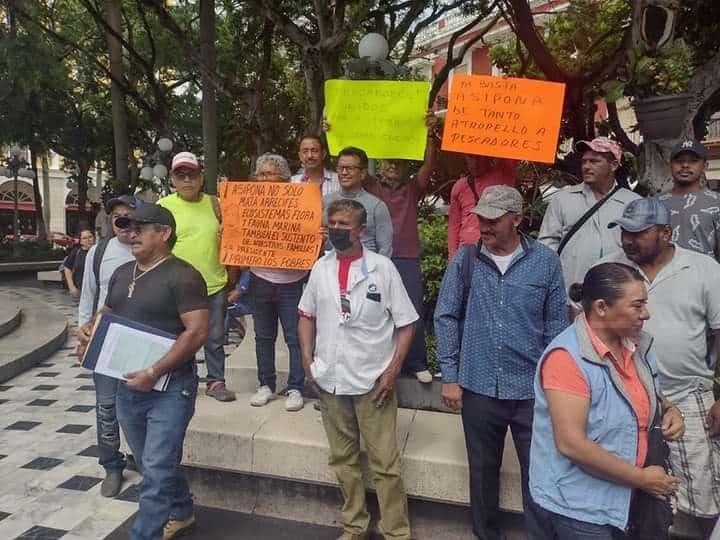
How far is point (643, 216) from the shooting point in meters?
2.55

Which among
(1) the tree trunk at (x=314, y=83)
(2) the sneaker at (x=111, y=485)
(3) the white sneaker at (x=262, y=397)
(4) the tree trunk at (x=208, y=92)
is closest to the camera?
(2) the sneaker at (x=111, y=485)

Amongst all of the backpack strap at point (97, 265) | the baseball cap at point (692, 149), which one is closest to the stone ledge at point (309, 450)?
the backpack strap at point (97, 265)

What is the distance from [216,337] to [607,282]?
2998 millimetres

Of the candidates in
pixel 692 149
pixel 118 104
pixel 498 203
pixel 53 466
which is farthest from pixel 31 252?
pixel 692 149

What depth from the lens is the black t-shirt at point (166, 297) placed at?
2.83m

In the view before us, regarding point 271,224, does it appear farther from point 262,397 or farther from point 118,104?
point 118,104

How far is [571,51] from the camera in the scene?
428 inches

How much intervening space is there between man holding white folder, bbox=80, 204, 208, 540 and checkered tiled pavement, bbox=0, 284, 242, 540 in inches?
35.6

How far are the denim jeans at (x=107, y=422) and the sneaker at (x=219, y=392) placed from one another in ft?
2.24

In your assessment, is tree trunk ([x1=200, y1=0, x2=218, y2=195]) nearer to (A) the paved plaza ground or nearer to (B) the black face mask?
(A) the paved plaza ground

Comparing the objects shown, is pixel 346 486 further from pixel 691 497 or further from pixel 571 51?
pixel 571 51

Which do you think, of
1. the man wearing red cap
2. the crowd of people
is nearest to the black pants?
the crowd of people

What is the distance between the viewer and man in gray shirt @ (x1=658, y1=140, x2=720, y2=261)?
311 centimetres

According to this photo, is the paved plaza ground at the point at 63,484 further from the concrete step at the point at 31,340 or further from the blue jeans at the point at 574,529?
the blue jeans at the point at 574,529
